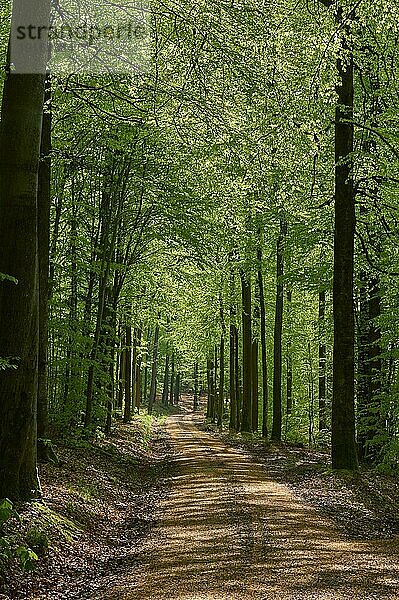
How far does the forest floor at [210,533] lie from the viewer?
664 centimetres

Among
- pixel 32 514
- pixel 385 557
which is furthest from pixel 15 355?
pixel 385 557

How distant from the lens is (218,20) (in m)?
9.96

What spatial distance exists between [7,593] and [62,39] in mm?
8469

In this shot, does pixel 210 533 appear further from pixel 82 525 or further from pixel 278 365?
pixel 278 365

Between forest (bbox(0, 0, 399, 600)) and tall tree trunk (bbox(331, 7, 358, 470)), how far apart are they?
0.04m

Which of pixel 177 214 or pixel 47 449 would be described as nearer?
pixel 47 449

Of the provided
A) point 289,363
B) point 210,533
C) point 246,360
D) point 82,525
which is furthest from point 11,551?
point 289,363

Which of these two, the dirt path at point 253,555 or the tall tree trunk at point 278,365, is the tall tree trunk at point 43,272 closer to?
the dirt path at point 253,555

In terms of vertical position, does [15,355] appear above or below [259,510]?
above

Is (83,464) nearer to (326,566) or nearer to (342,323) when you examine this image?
(342,323)

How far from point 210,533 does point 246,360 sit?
17.3 m

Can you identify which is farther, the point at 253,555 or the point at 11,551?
the point at 253,555

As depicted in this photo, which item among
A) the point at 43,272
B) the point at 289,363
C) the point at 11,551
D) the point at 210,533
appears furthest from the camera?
the point at 289,363

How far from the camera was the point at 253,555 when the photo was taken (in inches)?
306
